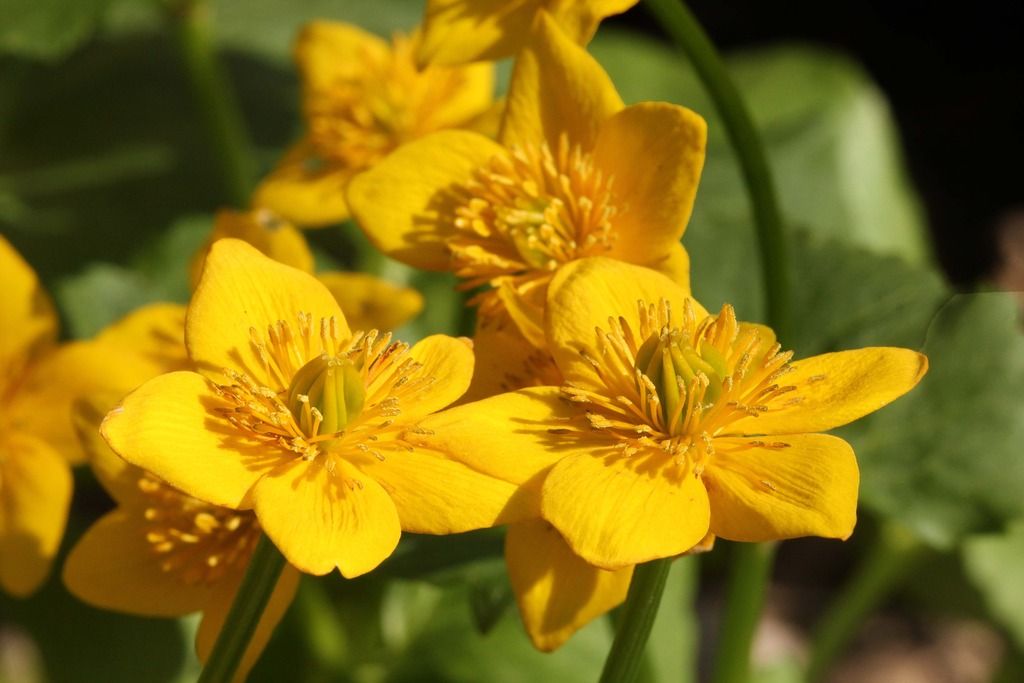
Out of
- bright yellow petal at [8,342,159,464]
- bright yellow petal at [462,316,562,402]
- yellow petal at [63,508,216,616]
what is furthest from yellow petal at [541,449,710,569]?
bright yellow petal at [8,342,159,464]

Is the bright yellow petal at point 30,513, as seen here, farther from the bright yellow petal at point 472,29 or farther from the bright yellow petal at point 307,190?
the bright yellow petal at point 472,29

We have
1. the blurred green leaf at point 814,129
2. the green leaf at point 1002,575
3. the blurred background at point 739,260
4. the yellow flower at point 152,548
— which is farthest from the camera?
the blurred green leaf at point 814,129

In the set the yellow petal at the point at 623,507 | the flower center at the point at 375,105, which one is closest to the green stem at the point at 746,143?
the yellow petal at the point at 623,507

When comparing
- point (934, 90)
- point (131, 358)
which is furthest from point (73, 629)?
point (934, 90)

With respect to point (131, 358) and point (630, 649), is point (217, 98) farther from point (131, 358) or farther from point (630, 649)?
point (630, 649)

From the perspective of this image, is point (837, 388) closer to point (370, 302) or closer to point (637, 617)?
point (637, 617)

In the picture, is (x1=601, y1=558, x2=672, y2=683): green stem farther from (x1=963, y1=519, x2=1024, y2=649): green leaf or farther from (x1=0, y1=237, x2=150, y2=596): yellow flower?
(x1=963, y1=519, x2=1024, y2=649): green leaf
